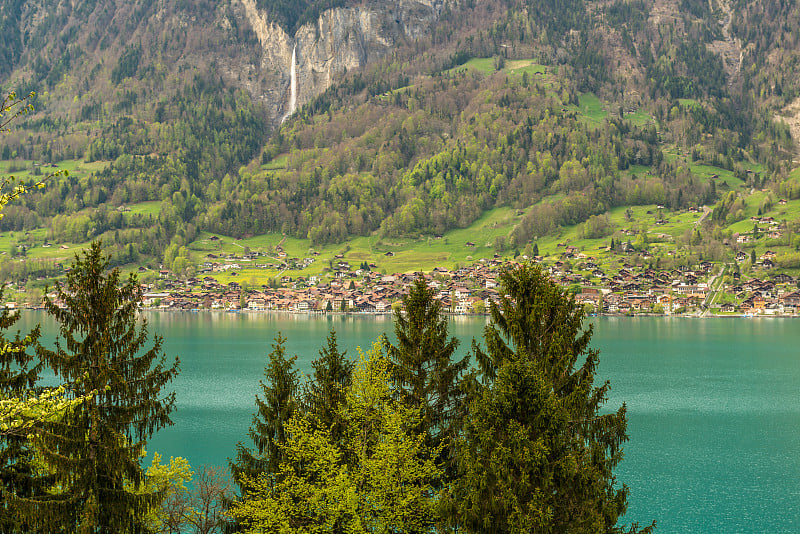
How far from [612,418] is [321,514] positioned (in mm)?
7752

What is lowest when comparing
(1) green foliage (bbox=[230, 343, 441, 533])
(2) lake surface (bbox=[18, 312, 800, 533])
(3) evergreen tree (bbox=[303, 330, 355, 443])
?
(2) lake surface (bbox=[18, 312, 800, 533])

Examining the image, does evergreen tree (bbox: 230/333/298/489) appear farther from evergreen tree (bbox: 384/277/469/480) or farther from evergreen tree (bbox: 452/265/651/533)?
evergreen tree (bbox: 452/265/651/533)

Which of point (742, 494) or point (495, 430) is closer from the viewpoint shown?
point (495, 430)

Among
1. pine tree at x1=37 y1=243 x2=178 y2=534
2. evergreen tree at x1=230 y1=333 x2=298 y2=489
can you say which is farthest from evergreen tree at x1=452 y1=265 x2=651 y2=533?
pine tree at x1=37 y1=243 x2=178 y2=534

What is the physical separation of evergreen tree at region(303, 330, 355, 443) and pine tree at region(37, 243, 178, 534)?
4.71m

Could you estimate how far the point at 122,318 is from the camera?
698 inches

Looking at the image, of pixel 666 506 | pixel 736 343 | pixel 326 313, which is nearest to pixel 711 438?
pixel 666 506

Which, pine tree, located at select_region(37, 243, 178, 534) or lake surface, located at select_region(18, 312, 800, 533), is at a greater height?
pine tree, located at select_region(37, 243, 178, 534)

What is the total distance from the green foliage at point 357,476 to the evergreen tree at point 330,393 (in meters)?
0.26

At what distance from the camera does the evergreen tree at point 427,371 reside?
21391 millimetres

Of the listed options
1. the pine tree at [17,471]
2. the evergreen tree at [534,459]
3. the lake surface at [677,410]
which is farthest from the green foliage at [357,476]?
the lake surface at [677,410]

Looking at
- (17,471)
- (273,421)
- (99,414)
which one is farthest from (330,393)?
(17,471)

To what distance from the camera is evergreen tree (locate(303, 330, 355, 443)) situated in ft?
68.7

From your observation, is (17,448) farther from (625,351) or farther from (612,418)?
(625,351)
